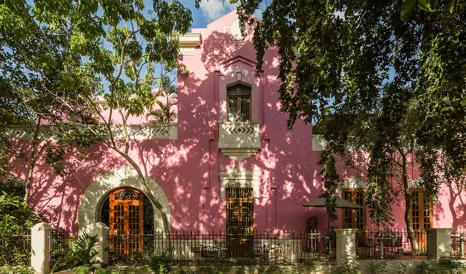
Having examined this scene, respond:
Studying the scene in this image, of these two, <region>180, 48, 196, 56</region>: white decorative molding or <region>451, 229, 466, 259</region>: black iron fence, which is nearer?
<region>451, 229, 466, 259</region>: black iron fence

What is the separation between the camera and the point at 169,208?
12.4 meters

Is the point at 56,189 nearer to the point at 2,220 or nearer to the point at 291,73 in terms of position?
the point at 2,220

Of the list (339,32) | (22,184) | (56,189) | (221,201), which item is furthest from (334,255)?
(22,184)

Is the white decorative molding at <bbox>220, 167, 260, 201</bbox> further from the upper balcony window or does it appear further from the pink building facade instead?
the upper balcony window

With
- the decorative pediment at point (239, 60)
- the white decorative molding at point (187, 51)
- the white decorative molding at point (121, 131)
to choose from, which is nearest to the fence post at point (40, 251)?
the white decorative molding at point (121, 131)

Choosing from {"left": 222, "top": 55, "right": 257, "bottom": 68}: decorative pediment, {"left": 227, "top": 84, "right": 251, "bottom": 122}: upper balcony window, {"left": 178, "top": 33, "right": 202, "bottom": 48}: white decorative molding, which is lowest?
{"left": 227, "top": 84, "right": 251, "bottom": 122}: upper balcony window

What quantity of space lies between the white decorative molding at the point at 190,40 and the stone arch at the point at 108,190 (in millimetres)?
4984

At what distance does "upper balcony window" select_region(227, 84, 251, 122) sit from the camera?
1291 cm

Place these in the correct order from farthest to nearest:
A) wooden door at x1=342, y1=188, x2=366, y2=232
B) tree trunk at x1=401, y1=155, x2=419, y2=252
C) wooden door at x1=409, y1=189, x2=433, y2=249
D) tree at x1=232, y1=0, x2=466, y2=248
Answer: wooden door at x1=409, y1=189, x2=433, y2=249
wooden door at x1=342, y1=188, x2=366, y2=232
tree trunk at x1=401, y1=155, x2=419, y2=252
tree at x1=232, y1=0, x2=466, y2=248

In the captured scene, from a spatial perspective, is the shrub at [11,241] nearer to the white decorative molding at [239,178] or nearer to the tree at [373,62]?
the white decorative molding at [239,178]

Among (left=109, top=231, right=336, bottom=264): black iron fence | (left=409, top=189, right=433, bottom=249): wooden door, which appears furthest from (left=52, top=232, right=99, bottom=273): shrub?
(left=409, top=189, right=433, bottom=249): wooden door

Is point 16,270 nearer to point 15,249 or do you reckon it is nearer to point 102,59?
point 15,249

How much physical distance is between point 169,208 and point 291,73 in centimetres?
771

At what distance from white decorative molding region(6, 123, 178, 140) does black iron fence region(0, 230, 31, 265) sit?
11.8 feet
